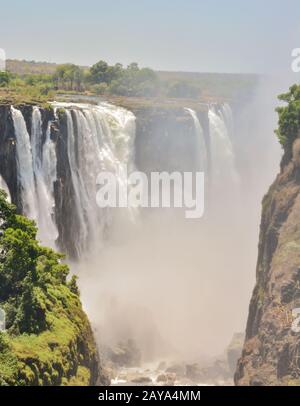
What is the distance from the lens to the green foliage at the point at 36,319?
19.0 m

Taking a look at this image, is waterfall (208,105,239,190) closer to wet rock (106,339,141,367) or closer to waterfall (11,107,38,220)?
waterfall (11,107,38,220)

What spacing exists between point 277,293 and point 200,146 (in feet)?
103

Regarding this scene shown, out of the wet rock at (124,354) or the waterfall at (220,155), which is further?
the waterfall at (220,155)

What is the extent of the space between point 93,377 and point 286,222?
13.5 m

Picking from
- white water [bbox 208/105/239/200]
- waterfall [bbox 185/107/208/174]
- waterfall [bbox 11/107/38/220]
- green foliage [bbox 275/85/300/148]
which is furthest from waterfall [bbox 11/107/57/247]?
white water [bbox 208/105/239/200]

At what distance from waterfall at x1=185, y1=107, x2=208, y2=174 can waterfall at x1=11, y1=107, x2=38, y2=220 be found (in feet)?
79.7

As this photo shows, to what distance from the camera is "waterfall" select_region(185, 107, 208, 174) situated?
190 ft

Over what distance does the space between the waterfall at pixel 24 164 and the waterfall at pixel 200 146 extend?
24.3 metres

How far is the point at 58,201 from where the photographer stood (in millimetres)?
39375

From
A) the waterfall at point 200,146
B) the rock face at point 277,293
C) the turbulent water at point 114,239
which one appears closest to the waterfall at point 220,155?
the waterfall at point 200,146

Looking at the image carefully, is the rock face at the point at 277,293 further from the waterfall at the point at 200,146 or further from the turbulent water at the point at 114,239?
the waterfall at the point at 200,146

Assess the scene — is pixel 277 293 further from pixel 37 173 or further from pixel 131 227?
pixel 131 227

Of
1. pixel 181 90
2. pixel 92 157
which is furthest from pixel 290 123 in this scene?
pixel 181 90

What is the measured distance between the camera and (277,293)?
1113 inches
